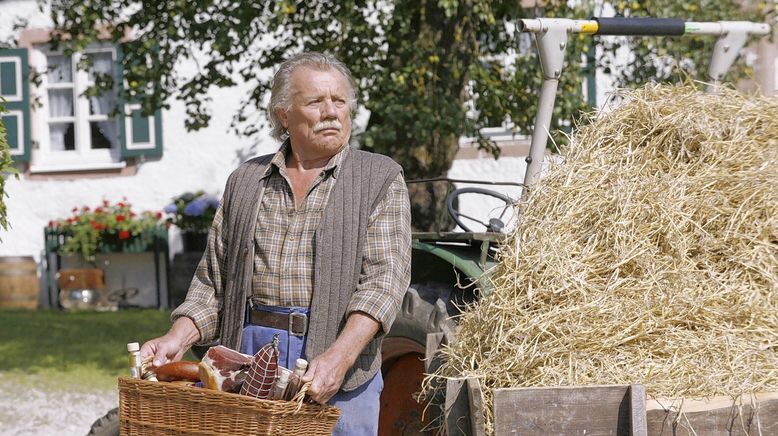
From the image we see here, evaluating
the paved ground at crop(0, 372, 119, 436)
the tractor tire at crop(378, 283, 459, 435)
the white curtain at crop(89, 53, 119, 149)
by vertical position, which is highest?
the white curtain at crop(89, 53, 119, 149)

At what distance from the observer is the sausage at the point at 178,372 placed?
2.81m

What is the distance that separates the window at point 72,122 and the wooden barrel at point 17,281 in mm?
1135

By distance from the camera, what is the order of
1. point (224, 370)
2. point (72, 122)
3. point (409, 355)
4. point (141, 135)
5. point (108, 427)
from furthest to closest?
1. point (72, 122)
2. point (141, 135)
3. point (108, 427)
4. point (409, 355)
5. point (224, 370)

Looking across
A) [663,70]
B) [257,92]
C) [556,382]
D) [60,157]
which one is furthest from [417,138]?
[60,157]

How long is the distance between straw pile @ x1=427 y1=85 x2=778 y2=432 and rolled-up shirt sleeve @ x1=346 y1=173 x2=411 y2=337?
28 centimetres

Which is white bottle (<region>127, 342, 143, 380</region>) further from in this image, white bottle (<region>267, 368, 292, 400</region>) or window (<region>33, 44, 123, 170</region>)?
window (<region>33, 44, 123, 170</region>)

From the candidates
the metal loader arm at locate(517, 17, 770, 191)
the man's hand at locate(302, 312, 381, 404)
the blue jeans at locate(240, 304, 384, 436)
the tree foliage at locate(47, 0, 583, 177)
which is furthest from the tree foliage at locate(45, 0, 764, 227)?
the man's hand at locate(302, 312, 381, 404)

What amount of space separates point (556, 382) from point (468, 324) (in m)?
0.46

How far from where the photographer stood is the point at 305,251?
310cm

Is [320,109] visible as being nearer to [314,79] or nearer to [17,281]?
[314,79]

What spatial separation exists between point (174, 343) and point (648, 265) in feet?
4.18

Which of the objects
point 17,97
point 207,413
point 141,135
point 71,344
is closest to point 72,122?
point 17,97

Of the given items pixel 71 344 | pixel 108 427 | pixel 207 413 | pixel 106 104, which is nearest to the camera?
pixel 207 413

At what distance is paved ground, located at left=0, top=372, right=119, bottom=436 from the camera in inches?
261
